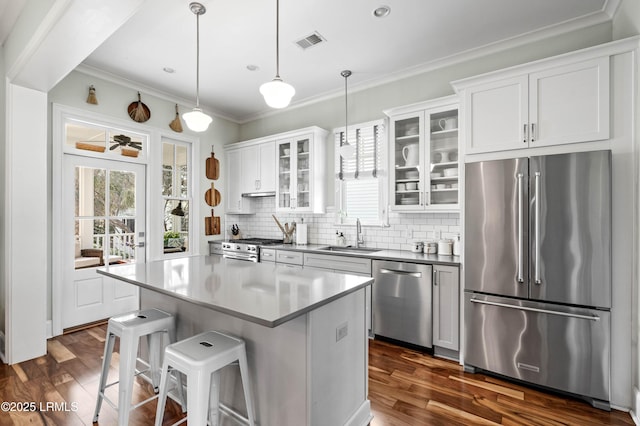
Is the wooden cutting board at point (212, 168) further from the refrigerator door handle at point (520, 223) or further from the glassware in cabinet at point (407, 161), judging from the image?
the refrigerator door handle at point (520, 223)

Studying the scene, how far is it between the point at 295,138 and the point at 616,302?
365 centimetres

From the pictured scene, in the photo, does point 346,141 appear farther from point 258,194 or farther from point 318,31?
point 258,194

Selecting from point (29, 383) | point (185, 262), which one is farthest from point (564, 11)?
point (29, 383)

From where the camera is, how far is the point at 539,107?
246 cm

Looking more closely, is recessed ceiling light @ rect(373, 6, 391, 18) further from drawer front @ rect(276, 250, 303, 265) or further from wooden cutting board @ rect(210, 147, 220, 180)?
wooden cutting board @ rect(210, 147, 220, 180)

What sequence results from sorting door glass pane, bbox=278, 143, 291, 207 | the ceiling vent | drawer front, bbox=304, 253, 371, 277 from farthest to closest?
door glass pane, bbox=278, 143, 291, 207 < drawer front, bbox=304, 253, 371, 277 < the ceiling vent

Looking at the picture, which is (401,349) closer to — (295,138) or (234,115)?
(295,138)

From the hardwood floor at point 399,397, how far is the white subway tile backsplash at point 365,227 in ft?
4.30

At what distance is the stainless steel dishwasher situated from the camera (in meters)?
3.04

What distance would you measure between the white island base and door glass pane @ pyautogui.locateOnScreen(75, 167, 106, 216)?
8.41ft

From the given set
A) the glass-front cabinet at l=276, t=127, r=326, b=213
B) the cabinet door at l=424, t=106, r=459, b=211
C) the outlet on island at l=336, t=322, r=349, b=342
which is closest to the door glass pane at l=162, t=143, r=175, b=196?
the glass-front cabinet at l=276, t=127, r=326, b=213

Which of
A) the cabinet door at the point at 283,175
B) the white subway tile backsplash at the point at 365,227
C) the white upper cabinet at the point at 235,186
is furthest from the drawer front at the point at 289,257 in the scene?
the white upper cabinet at the point at 235,186

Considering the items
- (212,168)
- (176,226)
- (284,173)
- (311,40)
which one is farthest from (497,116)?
(176,226)

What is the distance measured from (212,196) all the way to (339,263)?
2.56 meters
